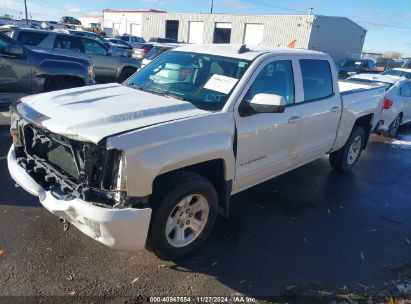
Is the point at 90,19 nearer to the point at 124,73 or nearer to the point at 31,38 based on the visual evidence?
the point at 124,73

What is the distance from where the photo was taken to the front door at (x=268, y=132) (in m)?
3.75

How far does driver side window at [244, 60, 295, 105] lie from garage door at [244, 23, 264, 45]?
39546mm

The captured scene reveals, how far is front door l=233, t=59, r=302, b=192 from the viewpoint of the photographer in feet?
12.3

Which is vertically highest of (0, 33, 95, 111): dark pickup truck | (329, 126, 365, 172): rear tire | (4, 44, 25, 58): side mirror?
(4, 44, 25, 58): side mirror

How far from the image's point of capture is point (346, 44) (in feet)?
146

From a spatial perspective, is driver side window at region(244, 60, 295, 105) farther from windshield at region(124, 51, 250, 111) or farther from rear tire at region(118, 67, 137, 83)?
rear tire at region(118, 67, 137, 83)

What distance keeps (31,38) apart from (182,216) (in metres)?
9.38

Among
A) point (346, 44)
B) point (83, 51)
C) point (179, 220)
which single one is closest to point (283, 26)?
point (346, 44)

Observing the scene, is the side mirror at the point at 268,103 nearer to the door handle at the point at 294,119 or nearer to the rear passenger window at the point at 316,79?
the door handle at the point at 294,119

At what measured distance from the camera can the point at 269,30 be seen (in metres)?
41.1

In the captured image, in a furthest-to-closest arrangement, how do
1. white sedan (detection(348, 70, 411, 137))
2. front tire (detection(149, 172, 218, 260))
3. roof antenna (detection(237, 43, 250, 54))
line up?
white sedan (detection(348, 70, 411, 137))
roof antenna (detection(237, 43, 250, 54))
front tire (detection(149, 172, 218, 260))

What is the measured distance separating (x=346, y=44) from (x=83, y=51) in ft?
129

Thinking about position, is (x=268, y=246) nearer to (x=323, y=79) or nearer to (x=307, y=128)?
(x=307, y=128)

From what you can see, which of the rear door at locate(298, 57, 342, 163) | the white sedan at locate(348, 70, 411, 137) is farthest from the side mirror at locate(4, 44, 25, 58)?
the white sedan at locate(348, 70, 411, 137)
